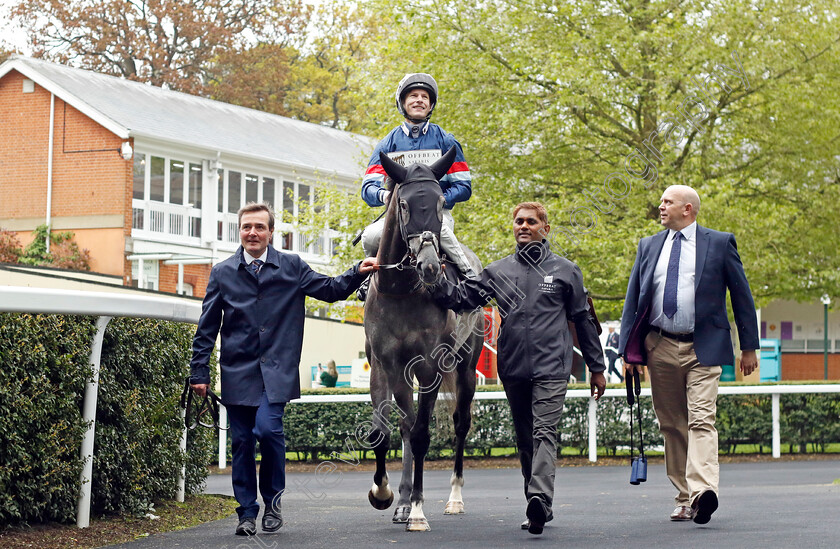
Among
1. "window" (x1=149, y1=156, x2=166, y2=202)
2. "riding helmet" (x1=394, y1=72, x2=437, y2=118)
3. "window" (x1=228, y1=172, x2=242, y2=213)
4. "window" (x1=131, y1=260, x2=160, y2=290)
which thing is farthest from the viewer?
"window" (x1=228, y1=172, x2=242, y2=213)

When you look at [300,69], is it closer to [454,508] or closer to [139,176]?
[139,176]

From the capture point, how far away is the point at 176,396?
8234 millimetres

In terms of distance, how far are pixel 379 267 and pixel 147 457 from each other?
1998mm

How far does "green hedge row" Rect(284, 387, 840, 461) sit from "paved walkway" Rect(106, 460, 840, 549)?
2883 mm

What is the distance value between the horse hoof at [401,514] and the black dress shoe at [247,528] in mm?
1050

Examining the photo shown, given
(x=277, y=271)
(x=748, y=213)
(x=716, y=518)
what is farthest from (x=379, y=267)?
(x=748, y=213)

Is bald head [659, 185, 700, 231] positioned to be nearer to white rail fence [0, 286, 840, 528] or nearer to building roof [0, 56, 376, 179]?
white rail fence [0, 286, 840, 528]

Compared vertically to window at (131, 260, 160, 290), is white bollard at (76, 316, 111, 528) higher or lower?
lower

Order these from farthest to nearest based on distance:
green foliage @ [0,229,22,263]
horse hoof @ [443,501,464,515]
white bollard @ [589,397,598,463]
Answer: green foliage @ [0,229,22,263] → white bollard @ [589,397,598,463] → horse hoof @ [443,501,464,515]

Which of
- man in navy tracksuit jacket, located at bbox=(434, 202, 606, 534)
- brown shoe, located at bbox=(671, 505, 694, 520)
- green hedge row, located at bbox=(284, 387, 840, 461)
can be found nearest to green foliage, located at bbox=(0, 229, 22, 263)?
green hedge row, located at bbox=(284, 387, 840, 461)

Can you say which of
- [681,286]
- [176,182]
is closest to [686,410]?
[681,286]

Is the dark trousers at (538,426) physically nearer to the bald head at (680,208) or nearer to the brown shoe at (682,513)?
the brown shoe at (682,513)

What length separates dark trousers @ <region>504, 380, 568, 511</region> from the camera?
702 centimetres

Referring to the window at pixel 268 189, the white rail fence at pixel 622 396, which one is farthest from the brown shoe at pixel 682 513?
the window at pixel 268 189
